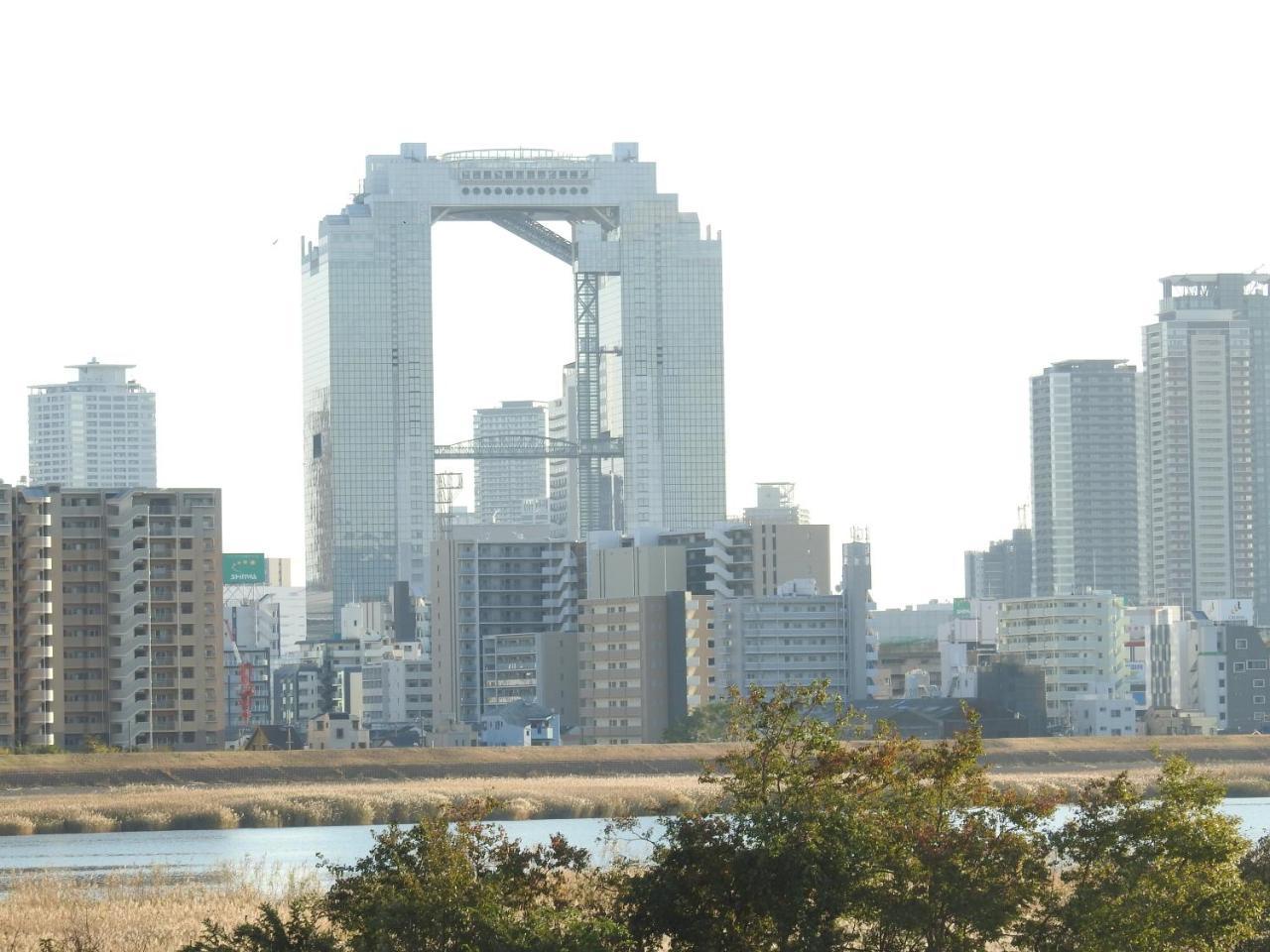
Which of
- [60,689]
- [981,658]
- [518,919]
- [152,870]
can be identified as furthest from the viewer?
[981,658]

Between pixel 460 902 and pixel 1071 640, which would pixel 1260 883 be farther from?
pixel 1071 640

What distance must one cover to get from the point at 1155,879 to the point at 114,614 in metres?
104

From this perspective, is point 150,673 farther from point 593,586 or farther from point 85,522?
point 593,586

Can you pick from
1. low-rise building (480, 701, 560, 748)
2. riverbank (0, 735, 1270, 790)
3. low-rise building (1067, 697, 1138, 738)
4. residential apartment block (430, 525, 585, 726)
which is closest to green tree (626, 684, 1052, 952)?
riverbank (0, 735, 1270, 790)

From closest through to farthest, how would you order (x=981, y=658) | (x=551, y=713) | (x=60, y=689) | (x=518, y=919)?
(x=518, y=919), (x=60, y=689), (x=551, y=713), (x=981, y=658)

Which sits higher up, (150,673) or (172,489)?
(172,489)

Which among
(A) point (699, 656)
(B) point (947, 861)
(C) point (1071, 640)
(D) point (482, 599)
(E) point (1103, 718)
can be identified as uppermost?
(D) point (482, 599)

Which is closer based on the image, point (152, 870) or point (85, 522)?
point (152, 870)

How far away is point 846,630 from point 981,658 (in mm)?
11636

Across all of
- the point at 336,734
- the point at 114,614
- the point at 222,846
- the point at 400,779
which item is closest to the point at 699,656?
the point at 336,734

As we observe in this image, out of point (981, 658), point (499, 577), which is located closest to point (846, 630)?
point (981, 658)

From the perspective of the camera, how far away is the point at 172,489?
5251 inches

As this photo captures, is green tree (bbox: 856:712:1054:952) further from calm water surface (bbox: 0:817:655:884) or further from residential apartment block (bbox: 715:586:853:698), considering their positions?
residential apartment block (bbox: 715:586:853:698)

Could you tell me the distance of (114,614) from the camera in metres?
130
